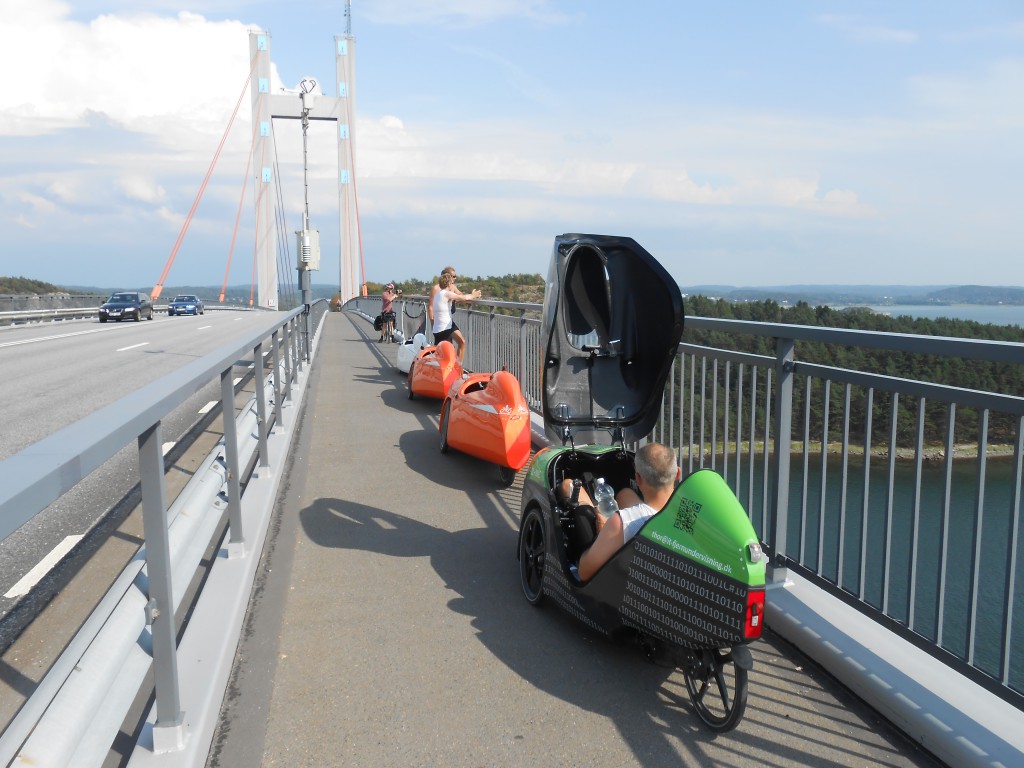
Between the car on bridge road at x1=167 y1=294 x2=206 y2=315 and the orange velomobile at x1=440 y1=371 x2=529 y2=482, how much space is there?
57.4 m

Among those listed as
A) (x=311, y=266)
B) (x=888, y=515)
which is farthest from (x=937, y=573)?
(x=311, y=266)

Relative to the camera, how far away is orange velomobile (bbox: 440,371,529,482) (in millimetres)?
6945

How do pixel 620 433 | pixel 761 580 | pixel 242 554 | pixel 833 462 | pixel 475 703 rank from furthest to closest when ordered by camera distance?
pixel 620 433, pixel 242 554, pixel 833 462, pixel 475 703, pixel 761 580

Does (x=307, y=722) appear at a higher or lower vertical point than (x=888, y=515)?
lower

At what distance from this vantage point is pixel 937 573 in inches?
131

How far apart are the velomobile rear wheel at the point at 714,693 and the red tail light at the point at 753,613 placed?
0.16 metres

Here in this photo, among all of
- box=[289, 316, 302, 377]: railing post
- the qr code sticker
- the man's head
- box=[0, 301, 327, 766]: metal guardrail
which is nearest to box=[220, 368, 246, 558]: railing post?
box=[0, 301, 327, 766]: metal guardrail

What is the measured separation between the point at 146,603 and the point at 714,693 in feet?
7.20

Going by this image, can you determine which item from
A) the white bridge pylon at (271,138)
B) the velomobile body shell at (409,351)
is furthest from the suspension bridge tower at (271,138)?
the velomobile body shell at (409,351)

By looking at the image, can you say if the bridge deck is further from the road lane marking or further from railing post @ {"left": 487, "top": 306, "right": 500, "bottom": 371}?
railing post @ {"left": 487, "top": 306, "right": 500, "bottom": 371}

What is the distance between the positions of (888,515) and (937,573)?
1.05 ft

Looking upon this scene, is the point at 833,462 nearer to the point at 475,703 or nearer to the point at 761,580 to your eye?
the point at 761,580

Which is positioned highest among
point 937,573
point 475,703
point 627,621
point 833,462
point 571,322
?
point 571,322

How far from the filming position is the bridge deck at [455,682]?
318 cm
